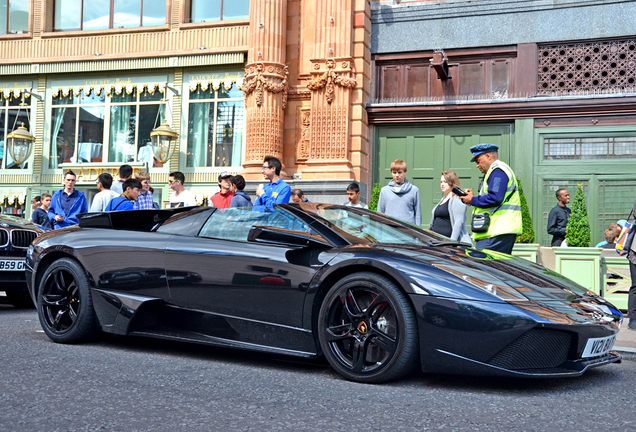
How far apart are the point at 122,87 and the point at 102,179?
334 inches

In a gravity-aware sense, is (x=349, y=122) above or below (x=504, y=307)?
above

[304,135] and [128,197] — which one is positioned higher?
[304,135]

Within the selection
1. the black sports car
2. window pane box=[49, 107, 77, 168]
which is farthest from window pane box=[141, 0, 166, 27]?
the black sports car

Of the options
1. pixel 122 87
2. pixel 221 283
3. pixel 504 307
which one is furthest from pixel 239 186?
pixel 122 87

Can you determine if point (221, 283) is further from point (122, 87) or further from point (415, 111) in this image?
point (122, 87)

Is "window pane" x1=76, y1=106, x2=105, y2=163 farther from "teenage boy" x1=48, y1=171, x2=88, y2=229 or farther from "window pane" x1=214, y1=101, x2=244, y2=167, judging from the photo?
"teenage boy" x1=48, y1=171, x2=88, y2=229

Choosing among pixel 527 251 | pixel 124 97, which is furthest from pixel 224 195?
pixel 124 97

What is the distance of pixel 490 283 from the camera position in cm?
407

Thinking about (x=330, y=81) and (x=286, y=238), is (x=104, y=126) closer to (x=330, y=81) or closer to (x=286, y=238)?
(x=330, y=81)

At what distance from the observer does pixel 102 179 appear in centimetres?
937

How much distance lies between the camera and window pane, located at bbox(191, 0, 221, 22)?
1653 cm

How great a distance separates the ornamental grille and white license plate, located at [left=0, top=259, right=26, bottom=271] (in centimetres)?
1025

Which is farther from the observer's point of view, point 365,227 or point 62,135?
point 62,135

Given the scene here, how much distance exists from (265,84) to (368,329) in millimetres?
11294
